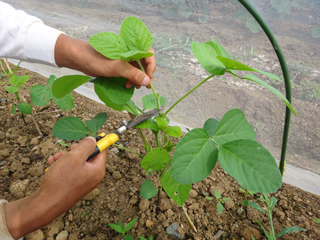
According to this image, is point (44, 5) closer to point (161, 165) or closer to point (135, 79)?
point (135, 79)

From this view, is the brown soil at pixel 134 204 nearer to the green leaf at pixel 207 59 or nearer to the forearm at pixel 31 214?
the forearm at pixel 31 214

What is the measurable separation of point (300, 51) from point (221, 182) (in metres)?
0.77

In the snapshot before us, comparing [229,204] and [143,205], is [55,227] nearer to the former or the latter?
Answer: [143,205]

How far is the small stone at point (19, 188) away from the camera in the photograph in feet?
3.29

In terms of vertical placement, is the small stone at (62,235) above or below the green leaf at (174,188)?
below

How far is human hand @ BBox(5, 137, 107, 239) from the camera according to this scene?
27.1 inches

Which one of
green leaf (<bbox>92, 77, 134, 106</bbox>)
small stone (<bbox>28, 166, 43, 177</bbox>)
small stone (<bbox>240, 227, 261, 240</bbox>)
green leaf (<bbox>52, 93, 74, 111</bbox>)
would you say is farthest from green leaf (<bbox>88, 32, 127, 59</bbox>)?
Answer: small stone (<bbox>240, 227, 261, 240</bbox>)

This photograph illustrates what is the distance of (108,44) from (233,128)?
47 centimetres

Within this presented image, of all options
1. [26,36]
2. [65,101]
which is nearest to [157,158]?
[65,101]

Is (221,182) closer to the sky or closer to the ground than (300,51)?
closer to the ground

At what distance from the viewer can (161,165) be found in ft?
2.44

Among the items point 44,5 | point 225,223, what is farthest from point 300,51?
point 44,5

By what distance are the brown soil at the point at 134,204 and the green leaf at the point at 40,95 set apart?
0.88ft

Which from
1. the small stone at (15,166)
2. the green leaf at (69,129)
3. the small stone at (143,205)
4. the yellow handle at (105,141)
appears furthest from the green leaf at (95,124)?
the small stone at (15,166)
